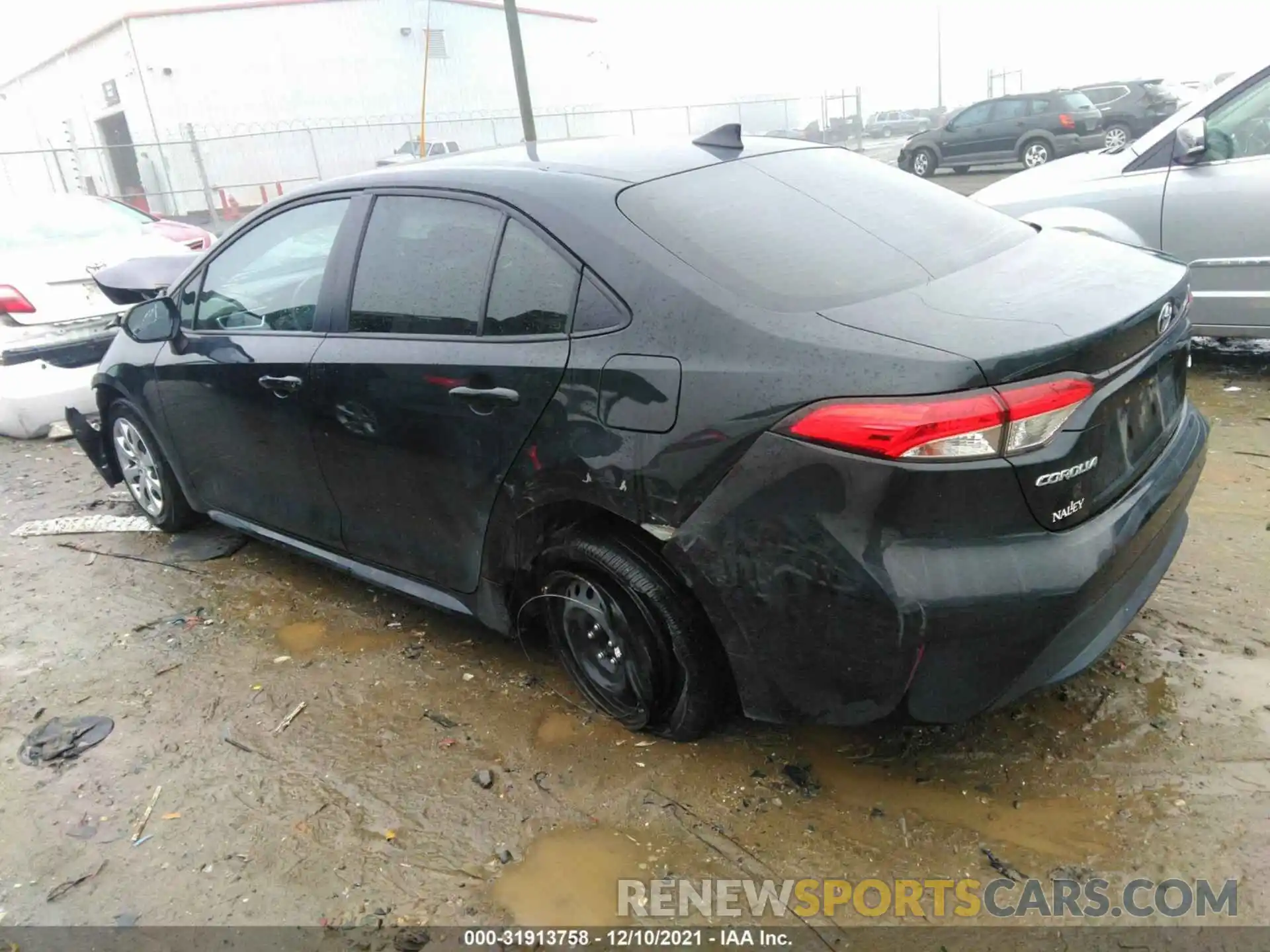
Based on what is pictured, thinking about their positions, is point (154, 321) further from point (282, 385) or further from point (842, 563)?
point (842, 563)

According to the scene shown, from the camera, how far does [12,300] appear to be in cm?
607

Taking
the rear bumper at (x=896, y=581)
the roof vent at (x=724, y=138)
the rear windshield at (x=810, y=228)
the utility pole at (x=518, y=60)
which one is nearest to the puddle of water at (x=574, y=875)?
the rear bumper at (x=896, y=581)

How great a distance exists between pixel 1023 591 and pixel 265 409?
2.66 m

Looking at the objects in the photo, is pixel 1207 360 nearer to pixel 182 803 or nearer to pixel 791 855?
pixel 791 855

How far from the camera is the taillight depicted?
77.2 inches

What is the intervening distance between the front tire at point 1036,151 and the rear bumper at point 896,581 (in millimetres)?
17716

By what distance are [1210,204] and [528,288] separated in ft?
14.1

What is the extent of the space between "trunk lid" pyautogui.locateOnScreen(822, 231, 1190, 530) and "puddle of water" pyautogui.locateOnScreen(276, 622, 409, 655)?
2157 mm

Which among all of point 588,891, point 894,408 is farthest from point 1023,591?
point 588,891

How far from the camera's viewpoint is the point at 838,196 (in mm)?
2809

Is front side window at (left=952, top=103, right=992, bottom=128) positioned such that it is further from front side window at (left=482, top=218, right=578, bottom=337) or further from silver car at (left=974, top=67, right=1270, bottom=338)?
front side window at (left=482, top=218, right=578, bottom=337)

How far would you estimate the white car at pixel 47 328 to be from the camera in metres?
6.10

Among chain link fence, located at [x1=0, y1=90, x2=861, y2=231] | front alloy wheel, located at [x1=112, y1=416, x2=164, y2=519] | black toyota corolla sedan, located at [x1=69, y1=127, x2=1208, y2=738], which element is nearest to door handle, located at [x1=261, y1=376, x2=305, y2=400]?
black toyota corolla sedan, located at [x1=69, y1=127, x2=1208, y2=738]

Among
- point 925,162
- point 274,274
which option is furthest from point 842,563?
point 925,162
